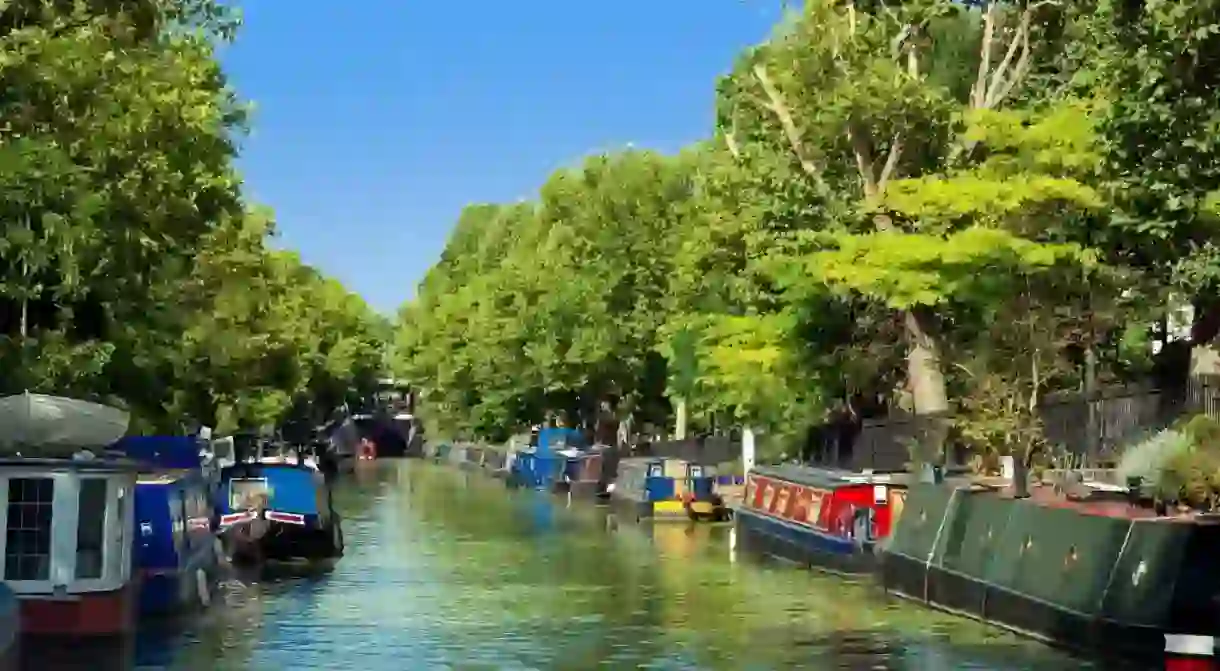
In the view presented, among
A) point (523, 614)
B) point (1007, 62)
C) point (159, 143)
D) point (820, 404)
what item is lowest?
point (523, 614)

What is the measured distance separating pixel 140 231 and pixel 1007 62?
21.0 m

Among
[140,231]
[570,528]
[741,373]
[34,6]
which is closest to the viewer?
[34,6]

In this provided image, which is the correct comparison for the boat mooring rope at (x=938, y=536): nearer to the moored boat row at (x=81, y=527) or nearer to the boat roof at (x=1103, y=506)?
the boat roof at (x=1103, y=506)

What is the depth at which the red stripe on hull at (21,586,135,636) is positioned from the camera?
2327 centimetres

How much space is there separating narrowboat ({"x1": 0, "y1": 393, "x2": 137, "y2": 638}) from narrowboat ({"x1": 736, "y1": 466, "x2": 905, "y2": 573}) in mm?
15699

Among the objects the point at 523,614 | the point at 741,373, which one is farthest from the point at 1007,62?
the point at 523,614

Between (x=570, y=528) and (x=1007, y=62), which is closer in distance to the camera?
(x=1007, y=62)

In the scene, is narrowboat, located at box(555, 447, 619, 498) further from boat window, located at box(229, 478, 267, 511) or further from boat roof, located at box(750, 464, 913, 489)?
boat window, located at box(229, 478, 267, 511)

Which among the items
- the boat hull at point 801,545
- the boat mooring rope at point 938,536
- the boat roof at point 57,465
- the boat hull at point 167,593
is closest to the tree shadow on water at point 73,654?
the boat roof at point 57,465

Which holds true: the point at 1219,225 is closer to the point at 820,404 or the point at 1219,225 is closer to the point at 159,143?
the point at 159,143

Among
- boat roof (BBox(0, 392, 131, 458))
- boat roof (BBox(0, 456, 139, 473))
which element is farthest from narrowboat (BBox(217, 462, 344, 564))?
boat roof (BBox(0, 456, 139, 473))

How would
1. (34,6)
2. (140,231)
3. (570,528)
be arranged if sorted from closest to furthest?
(34,6)
(140,231)
(570,528)

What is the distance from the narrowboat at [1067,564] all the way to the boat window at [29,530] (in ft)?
38.9

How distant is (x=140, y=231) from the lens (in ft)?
122
